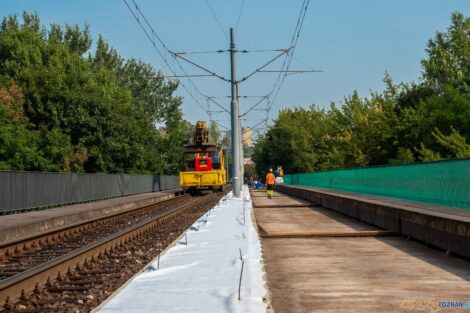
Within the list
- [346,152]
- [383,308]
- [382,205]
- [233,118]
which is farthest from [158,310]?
[346,152]

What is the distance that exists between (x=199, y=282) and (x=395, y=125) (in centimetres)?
5063

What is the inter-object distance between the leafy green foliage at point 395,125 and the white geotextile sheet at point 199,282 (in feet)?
116

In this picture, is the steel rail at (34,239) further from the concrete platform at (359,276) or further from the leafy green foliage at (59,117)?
the leafy green foliage at (59,117)

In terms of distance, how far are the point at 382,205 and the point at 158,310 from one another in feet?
40.2

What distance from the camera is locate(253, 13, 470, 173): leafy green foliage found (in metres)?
49.9

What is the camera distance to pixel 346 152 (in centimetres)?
6519

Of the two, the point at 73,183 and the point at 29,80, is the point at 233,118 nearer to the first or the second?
the point at 73,183

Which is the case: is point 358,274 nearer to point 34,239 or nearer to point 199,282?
point 199,282

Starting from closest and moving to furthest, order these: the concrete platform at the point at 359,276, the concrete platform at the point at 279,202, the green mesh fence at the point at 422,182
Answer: the concrete platform at the point at 359,276 → the green mesh fence at the point at 422,182 → the concrete platform at the point at 279,202

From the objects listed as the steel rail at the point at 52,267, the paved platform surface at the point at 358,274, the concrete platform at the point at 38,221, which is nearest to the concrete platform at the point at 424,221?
the paved platform surface at the point at 358,274

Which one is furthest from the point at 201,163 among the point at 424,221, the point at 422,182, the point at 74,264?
the point at 74,264

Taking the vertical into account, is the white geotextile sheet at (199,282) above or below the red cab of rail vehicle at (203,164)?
below

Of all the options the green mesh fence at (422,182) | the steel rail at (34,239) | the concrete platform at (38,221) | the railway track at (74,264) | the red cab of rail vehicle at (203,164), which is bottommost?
the railway track at (74,264)

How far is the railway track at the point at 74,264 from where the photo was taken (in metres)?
8.55
